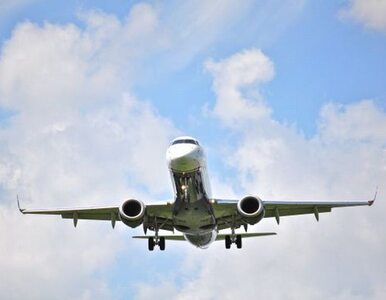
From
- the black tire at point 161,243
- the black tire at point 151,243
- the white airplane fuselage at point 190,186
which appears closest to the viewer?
the white airplane fuselage at point 190,186

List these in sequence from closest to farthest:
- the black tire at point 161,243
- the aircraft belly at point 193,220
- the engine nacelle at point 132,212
Result: the engine nacelle at point 132,212 < the aircraft belly at point 193,220 < the black tire at point 161,243

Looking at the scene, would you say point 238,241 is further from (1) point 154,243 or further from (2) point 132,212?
(2) point 132,212

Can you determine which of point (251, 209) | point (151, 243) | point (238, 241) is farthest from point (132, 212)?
point (238, 241)

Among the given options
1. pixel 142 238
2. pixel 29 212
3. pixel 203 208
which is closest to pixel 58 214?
pixel 29 212

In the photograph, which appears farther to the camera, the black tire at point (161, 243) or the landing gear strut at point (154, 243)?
the black tire at point (161, 243)

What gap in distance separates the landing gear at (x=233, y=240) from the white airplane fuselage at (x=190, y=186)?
425 centimetres

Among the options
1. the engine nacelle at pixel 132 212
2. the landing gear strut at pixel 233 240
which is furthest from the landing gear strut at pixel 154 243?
the engine nacelle at pixel 132 212

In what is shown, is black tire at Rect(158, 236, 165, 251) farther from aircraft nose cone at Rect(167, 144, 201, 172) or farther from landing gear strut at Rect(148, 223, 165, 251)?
aircraft nose cone at Rect(167, 144, 201, 172)

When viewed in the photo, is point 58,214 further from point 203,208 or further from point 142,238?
point 203,208

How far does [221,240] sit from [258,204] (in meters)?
10.7

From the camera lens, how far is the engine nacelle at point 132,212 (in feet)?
144

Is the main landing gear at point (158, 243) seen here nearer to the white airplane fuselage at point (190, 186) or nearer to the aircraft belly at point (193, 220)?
the aircraft belly at point (193, 220)

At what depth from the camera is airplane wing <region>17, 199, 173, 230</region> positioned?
46578 millimetres

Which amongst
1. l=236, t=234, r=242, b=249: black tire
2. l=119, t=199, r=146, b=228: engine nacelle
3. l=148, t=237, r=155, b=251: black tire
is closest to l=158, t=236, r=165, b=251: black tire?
l=148, t=237, r=155, b=251: black tire
